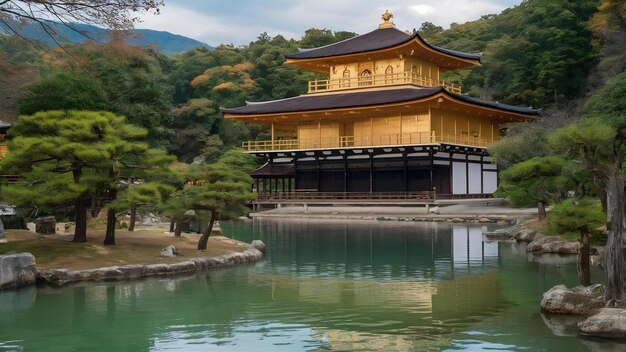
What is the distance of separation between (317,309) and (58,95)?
14.9 metres

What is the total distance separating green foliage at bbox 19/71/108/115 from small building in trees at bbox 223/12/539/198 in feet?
65.6

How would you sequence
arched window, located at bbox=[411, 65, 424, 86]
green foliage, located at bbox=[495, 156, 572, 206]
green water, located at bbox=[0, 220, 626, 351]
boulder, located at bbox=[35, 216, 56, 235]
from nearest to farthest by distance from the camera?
green water, located at bbox=[0, 220, 626, 351], green foliage, located at bbox=[495, 156, 572, 206], boulder, located at bbox=[35, 216, 56, 235], arched window, located at bbox=[411, 65, 424, 86]

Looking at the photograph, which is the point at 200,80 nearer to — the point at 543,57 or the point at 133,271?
the point at 543,57


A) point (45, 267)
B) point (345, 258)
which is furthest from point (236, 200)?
point (45, 267)

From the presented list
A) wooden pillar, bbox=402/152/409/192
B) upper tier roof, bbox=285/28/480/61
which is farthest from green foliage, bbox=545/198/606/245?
upper tier roof, bbox=285/28/480/61

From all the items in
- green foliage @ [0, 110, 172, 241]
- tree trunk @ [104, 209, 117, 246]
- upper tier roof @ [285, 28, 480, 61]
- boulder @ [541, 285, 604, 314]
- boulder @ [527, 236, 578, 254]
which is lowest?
boulder @ [541, 285, 604, 314]

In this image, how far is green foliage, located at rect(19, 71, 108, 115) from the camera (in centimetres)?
2231

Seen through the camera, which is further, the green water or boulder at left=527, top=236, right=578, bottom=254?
boulder at left=527, top=236, right=578, bottom=254

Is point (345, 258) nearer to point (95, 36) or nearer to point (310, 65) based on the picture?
point (95, 36)

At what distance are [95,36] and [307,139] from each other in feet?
105

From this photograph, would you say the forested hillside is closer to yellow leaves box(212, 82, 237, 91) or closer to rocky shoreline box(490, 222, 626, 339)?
yellow leaves box(212, 82, 237, 91)

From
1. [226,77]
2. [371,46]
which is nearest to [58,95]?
[371,46]

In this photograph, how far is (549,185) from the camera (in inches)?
614

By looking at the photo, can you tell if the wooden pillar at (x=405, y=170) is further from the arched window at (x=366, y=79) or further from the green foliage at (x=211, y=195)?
the green foliage at (x=211, y=195)
